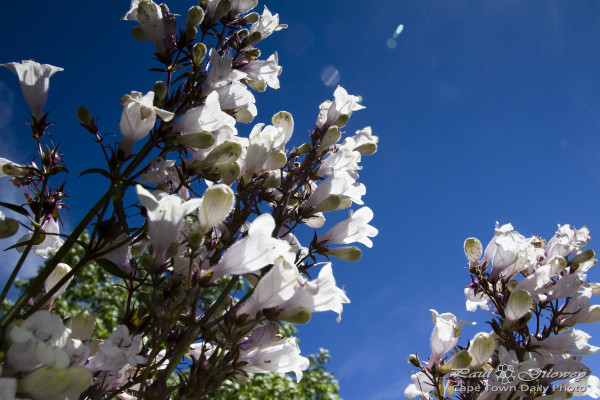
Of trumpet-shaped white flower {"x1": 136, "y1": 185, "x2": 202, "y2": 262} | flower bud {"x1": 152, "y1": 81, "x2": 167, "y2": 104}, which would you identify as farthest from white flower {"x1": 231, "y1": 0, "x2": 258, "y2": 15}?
trumpet-shaped white flower {"x1": 136, "y1": 185, "x2": 202, "y2": 262}

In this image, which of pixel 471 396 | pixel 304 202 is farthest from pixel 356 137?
pixel 471 396

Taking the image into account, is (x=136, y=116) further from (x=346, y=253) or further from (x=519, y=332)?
(x=519, y=332)

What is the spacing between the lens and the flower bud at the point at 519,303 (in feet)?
8.52

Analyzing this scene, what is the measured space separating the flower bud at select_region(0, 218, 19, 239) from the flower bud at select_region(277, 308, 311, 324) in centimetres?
130

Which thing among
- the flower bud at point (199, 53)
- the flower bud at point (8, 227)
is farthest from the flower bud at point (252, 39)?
the flower bud at point (8, 227)

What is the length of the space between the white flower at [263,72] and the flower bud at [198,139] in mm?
930

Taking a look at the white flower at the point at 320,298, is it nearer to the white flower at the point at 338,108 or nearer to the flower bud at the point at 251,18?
the white flower at the point at 338,108

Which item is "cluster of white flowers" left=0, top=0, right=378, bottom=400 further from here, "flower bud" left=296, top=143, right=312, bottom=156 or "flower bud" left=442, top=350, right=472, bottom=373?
"flower bud" left=442, top=350, right=472, bottom=373

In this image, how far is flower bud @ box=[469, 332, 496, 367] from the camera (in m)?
2.48

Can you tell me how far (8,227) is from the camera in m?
1.92

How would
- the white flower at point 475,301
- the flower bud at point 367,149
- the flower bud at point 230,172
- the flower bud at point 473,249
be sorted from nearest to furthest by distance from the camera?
1. the flower bud at point 230,172
2. the flower bud at point 367,149
3. the flower bud at point 473,249
4. the white flower at point 475,301

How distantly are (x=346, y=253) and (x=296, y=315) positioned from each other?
0.99m

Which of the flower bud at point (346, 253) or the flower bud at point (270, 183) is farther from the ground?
the flower bud at point (270, 183)

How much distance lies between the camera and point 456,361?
251 centimetres
